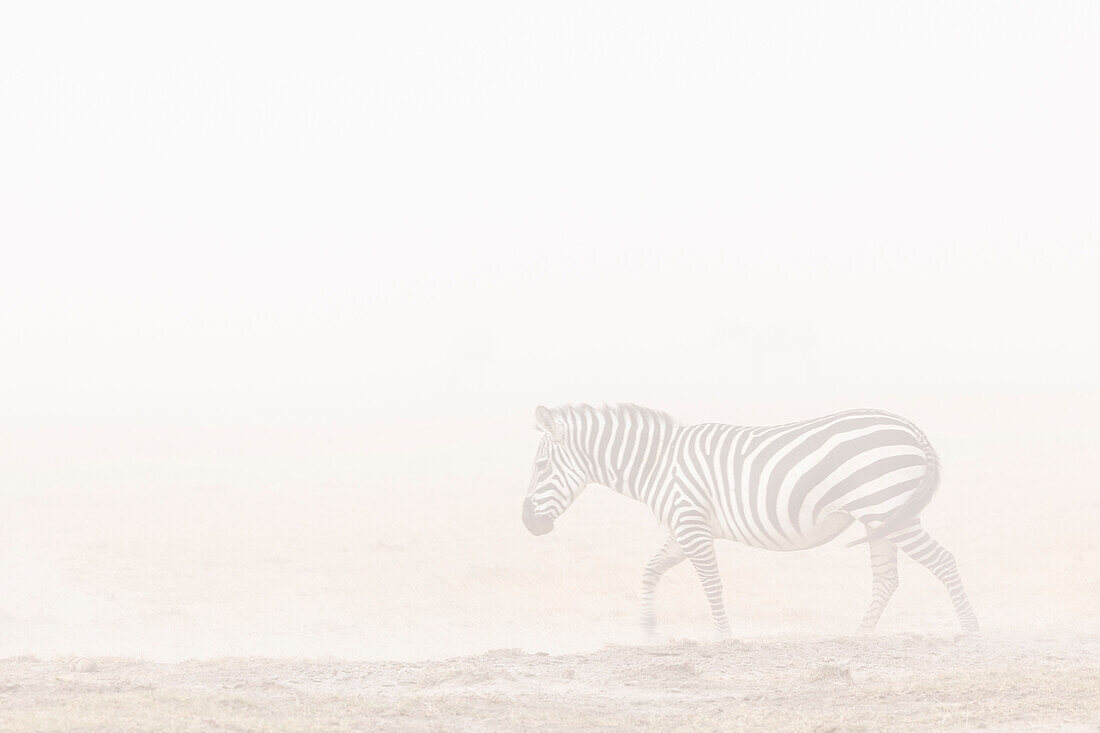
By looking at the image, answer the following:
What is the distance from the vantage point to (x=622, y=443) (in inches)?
521

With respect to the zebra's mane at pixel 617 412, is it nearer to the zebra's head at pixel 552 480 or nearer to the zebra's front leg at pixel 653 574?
the zebra's head at pixel 552 480

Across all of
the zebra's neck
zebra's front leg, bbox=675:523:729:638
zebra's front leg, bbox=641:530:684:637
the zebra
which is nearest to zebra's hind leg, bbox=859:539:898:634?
the zebra

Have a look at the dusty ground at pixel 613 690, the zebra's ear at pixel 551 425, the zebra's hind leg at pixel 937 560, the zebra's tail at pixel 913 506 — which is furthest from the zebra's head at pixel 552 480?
the zebra's hind leg at pixel 937 560

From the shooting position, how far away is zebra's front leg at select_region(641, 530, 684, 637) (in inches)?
509

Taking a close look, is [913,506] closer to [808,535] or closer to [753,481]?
[808,535]

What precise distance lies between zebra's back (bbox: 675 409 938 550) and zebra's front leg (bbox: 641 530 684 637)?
0.52 m

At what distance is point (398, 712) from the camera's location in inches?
338

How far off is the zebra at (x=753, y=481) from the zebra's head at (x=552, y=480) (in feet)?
0.04

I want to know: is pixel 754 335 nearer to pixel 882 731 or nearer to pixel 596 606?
pixel 596 606

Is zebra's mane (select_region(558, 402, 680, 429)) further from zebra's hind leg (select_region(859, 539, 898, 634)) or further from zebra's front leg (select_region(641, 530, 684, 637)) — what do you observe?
zebra's hind leg (select_region(859, 539, 898, 634))

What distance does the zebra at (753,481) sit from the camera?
1220 cm

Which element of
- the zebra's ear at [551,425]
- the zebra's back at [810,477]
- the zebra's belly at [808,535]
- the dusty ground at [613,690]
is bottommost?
the dusty ground at [613,690]

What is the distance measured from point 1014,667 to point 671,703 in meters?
3.10

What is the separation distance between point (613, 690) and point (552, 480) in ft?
13.0
